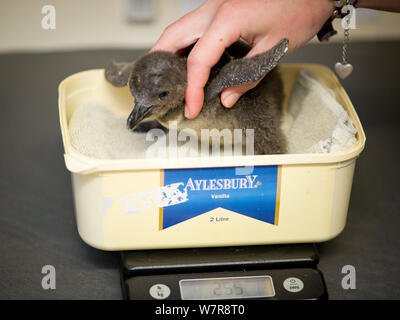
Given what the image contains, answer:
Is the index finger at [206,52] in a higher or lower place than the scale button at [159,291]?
higher

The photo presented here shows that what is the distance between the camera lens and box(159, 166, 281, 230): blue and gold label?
771 mm

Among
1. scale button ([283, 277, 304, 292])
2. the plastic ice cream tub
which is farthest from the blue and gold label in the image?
scale button ([283, 277, 304, 292])

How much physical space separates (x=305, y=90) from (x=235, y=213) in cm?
36

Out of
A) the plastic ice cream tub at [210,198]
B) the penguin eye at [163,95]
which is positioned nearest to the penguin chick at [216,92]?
the penguin eye at [163,95]

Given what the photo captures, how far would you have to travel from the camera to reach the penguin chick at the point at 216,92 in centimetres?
85

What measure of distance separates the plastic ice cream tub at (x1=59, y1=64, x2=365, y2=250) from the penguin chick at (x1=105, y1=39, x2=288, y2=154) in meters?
0.14

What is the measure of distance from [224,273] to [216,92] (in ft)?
0.91

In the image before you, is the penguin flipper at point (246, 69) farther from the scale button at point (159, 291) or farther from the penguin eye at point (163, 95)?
the scale button at point (159, 291)

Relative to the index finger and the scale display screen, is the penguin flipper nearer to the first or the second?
the index finger

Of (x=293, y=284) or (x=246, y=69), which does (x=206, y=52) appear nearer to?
(x=246, y=69)

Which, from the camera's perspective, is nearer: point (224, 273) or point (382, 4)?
point (224, 273)

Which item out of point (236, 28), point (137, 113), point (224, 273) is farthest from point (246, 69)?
point (224, 273)

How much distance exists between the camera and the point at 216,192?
788 mm

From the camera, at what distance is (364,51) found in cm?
163
